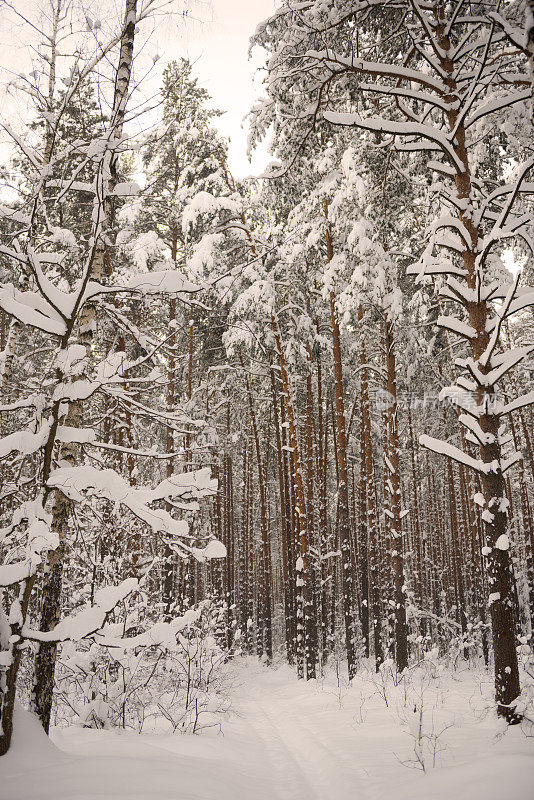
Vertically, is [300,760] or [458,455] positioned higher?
[458,455]

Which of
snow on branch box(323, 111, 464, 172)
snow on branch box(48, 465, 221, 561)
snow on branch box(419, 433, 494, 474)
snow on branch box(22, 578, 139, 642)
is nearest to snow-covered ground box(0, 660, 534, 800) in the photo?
snow on branch box(22, 578, 139, 642)

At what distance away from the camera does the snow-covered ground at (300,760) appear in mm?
2974

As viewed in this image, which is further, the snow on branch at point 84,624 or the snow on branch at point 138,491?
the snow on branch at point 138,491

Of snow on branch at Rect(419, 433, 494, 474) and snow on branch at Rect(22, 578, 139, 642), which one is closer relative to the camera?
snow on branch at Rect(22, 578, 139, 642)

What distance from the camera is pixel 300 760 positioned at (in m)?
5.57

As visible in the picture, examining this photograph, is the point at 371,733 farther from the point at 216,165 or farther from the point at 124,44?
the point at 216,165

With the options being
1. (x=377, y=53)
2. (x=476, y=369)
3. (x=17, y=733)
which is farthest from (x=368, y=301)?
(x=17, y=733)

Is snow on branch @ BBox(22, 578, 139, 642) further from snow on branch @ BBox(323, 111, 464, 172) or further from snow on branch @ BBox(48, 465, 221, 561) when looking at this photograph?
snow on branch @ BBox(323, 111, 464, 172)

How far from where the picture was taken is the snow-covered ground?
2974 mm

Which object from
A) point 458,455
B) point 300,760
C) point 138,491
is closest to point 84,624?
point 138,491

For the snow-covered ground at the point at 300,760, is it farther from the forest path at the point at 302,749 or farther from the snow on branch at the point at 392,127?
the snow on branch at the point at 392,127

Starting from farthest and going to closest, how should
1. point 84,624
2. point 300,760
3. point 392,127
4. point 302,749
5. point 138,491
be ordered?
point 302,749 → point 300,760 → point 392,127 → point 138,491 → point 84,624

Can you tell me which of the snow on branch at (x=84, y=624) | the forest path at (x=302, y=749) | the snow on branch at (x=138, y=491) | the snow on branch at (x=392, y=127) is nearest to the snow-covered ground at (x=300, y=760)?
the forest path at (x=302, y=749)

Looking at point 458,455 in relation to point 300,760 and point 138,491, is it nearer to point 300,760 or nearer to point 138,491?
point 138,491
